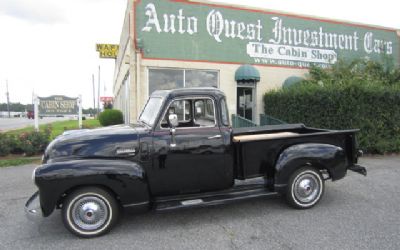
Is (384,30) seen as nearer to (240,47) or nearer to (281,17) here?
(281,17)

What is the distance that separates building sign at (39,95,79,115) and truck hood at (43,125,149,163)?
33.8 feet

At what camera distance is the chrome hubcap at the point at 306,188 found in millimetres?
4793

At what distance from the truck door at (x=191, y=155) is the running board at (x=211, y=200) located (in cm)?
14

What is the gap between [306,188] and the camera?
484 centimetres

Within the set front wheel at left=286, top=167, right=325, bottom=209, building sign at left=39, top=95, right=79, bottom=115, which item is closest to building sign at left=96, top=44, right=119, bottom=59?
building sign at left=39, top=95, right=79, bottom=115

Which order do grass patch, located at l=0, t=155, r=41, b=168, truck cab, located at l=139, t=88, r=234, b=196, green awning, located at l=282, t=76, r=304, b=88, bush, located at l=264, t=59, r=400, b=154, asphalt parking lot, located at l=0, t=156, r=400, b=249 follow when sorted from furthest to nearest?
green awning, located at l=282, t=76, r=304, b=88
bush, located at l=264, t=59, r=400, b=154
grass patch, located at l=0, t=155, r=41, b=168
truck cab, located at l=139, t=88, r=234, b=196
asphalt parking lot, located at l=0, t=156, r=400, b=249

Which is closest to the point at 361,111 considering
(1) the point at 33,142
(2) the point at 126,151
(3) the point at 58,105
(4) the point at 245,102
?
(4) the point at 245,102

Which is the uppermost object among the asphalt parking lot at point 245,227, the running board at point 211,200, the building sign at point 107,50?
the building sign at point 107,50

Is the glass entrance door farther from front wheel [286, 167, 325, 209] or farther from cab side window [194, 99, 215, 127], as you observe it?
cab side window [194, 99, 215, 127]

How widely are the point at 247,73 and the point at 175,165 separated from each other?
369 inches

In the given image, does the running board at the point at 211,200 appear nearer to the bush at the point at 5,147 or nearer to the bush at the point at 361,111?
the bush at the point at 361,111

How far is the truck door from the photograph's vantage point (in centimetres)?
425

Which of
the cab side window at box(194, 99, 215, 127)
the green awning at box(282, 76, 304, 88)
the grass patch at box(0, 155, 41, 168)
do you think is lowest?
the grass patch at box(0, 155, 41, 168)

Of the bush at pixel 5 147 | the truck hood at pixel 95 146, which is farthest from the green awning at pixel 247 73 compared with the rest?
the truck hood at pixel 95 146
